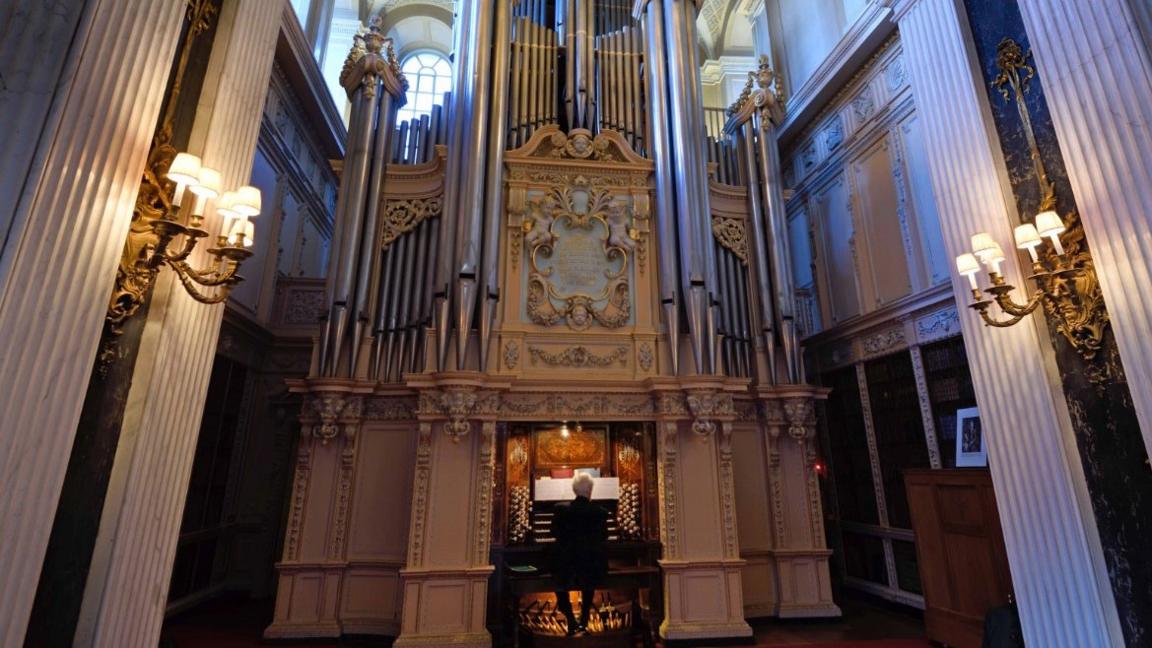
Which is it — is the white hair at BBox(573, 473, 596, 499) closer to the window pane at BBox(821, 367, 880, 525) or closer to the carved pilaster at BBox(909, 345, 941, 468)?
the carved pilaster at BBox(909, 345, 941, 468)

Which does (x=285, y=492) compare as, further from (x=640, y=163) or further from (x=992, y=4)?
(x=992, y=4)

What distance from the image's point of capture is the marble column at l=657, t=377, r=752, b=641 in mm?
5379

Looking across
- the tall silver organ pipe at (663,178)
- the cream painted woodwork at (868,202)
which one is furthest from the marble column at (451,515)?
the cream painted woodwork at (868,202)

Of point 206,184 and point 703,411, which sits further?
point 703,411

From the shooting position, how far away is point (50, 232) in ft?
6.61

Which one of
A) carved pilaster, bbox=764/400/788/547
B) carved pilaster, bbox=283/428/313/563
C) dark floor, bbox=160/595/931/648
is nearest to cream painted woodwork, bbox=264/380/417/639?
carved pilaster, bbox=283/428/313/563

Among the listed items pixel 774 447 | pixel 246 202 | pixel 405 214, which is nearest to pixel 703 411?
pixel 774 447

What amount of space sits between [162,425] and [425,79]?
9763mm

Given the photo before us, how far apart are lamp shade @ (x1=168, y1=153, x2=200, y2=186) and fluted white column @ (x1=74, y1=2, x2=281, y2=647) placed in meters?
0.74

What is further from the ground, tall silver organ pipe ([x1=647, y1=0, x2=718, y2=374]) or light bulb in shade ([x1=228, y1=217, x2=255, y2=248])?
tall silver organ pipe ([x1=647, y1=0, x2=718, y2=374])

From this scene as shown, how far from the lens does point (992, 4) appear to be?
157 inches

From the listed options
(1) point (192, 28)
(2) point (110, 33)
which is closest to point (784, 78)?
(1) point (192, 28)

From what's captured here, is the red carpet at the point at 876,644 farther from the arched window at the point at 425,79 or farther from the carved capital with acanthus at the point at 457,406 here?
the arched window at the point at 425,79

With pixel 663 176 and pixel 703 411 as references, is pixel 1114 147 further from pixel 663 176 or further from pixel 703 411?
pixel 663 176
